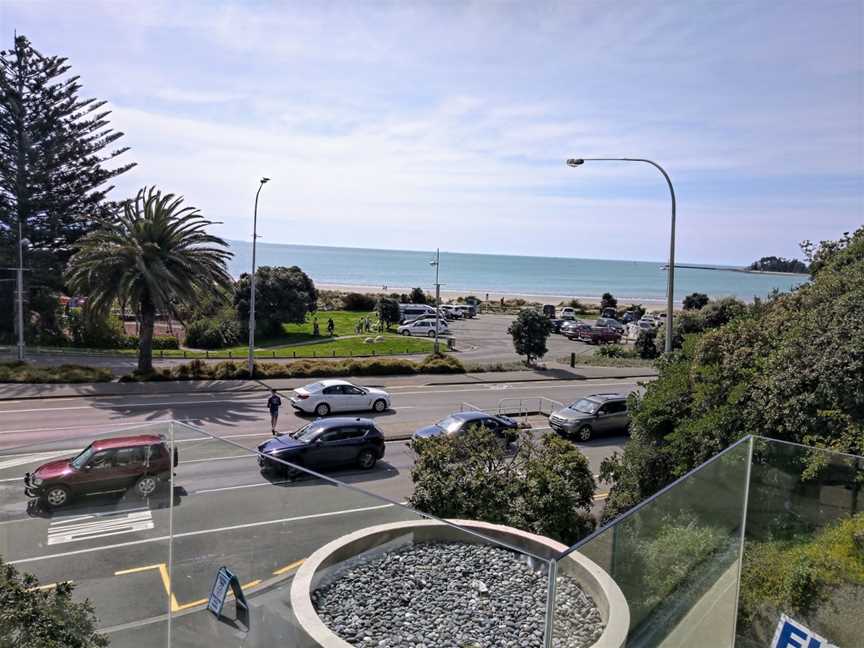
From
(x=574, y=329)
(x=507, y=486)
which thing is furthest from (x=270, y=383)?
(x=574, y=329)

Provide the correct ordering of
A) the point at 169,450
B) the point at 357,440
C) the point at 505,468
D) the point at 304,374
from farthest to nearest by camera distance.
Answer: the point at 304,374, the point at 357,440, the point at 505,468, the point at 169,450

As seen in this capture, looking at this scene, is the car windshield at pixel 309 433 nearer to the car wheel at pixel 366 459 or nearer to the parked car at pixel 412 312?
the car wheel at pixel 366 459

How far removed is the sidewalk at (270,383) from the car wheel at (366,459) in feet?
38.2

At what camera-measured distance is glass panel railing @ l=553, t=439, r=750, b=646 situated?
14.8ft

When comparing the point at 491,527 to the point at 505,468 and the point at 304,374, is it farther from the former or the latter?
the point at 304,374

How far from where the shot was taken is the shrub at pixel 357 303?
65.9 m

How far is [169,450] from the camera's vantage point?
7.69m

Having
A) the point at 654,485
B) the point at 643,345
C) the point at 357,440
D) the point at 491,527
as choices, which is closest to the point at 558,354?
the point at 643,345

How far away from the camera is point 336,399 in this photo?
75.8 ft

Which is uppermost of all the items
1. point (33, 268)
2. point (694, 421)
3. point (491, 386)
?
point (33, 268)

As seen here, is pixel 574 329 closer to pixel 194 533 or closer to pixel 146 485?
pixel 146 485

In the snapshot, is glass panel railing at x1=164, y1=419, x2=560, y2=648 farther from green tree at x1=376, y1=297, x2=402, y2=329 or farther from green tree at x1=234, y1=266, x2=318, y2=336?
green tree at x1=376, y1=297, x2=402, y2=329

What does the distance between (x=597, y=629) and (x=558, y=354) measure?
38500mm

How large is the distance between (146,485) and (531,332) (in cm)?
2786
